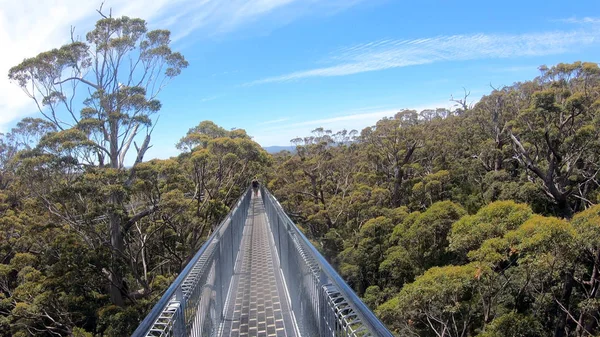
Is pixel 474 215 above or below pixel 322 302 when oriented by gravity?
below

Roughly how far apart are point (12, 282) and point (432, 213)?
17.1 meters

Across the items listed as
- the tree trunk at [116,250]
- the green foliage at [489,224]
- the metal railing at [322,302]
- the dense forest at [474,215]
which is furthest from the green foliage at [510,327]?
the tree trunk at [116,250]

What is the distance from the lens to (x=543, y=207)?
1883 centimetres

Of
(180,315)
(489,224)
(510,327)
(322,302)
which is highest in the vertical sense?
(180,315)

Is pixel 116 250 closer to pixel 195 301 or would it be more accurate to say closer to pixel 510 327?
pixel 195 301

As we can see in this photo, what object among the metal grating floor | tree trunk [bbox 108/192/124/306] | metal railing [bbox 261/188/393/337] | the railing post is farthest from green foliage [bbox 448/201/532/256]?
tree trunk [bbox 108/192/124/306]

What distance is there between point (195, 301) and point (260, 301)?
194 cm

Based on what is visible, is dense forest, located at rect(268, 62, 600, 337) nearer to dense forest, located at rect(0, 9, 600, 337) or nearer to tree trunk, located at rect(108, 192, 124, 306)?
dense forest, located at rect(0, 9, 600, 337)

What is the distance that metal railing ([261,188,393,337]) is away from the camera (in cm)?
179

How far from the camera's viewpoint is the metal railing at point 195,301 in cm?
204

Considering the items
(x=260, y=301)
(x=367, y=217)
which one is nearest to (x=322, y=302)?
(x=260, y=301)

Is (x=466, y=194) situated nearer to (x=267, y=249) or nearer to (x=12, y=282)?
(x=267, y=249)

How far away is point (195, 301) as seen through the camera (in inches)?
111

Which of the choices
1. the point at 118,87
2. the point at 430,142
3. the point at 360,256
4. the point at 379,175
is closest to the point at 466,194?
the point at 430,142
